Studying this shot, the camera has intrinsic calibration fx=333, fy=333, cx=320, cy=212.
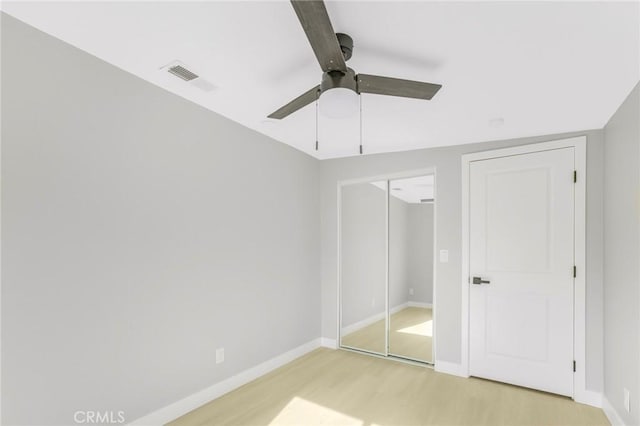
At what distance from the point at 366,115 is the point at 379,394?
2436 millimetres

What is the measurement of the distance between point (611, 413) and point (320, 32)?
11.0ft

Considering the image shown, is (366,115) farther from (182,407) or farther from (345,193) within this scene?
(182,407)

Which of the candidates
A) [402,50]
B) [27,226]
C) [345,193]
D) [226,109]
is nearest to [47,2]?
[27,226]

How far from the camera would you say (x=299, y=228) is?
3939 mm

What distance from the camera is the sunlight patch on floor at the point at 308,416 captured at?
2.49m

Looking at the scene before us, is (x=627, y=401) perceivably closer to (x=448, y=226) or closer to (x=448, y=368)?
(x=448, y=368)

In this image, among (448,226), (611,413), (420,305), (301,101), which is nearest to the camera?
(301,101)

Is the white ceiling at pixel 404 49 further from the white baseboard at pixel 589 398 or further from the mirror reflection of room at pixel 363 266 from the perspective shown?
the white baseboard at pixel 589 398

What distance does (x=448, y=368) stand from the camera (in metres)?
3.41

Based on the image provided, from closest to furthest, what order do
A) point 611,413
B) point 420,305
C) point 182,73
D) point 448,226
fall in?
1. point 182,73
2. point 611,413
3. point 448,226
4. point 420,305

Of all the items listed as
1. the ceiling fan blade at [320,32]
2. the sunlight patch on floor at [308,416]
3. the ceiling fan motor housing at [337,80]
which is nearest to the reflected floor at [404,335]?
the sunlight patch on floor at [308,416]

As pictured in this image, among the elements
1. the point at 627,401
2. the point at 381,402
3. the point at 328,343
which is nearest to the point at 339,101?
the point at 381,402

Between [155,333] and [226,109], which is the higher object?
[226,109]

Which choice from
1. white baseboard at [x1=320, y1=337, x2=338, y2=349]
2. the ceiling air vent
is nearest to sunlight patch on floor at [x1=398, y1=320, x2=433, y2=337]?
white baseboard at [x1=320, y1=337, x2=338, y2=349]
